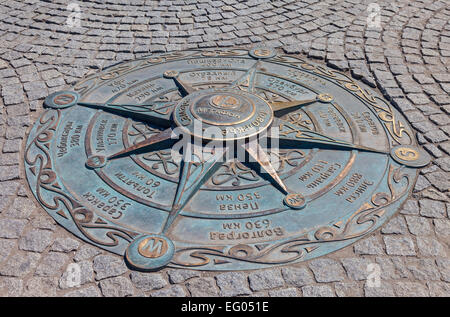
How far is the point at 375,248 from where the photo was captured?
128 inches

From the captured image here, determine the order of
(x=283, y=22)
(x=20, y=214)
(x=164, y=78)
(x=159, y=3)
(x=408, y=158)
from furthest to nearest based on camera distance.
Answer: (x=159, y=3)
(x=283, y=22)
(x=164, y=78)
(x=408, y=158)
(x=20, y=214)

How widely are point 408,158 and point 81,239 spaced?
9.57 feet

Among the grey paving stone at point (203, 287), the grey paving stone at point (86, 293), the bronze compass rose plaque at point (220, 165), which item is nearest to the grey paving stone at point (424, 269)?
the bronze compass rose plaque at point (220, 165)

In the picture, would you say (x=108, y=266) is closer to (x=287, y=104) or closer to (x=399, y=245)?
(x=399, y=245)

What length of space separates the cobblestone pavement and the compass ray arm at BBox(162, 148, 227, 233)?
569mm

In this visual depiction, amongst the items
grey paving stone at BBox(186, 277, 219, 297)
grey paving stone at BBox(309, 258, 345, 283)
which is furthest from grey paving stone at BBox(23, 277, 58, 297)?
grey paving stone at BBox(309, 258, 345, 283)

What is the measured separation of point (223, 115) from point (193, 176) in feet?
2.51

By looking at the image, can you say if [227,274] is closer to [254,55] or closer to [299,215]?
[299,215]

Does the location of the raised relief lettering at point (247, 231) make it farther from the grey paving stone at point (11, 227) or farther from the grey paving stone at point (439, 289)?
the grey paving stone at point (11, 227)

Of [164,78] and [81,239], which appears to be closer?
[81,239]

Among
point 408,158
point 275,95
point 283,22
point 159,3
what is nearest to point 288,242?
point 408,158

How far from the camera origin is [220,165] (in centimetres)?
380

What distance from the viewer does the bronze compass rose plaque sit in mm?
3295

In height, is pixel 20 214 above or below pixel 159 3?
below
